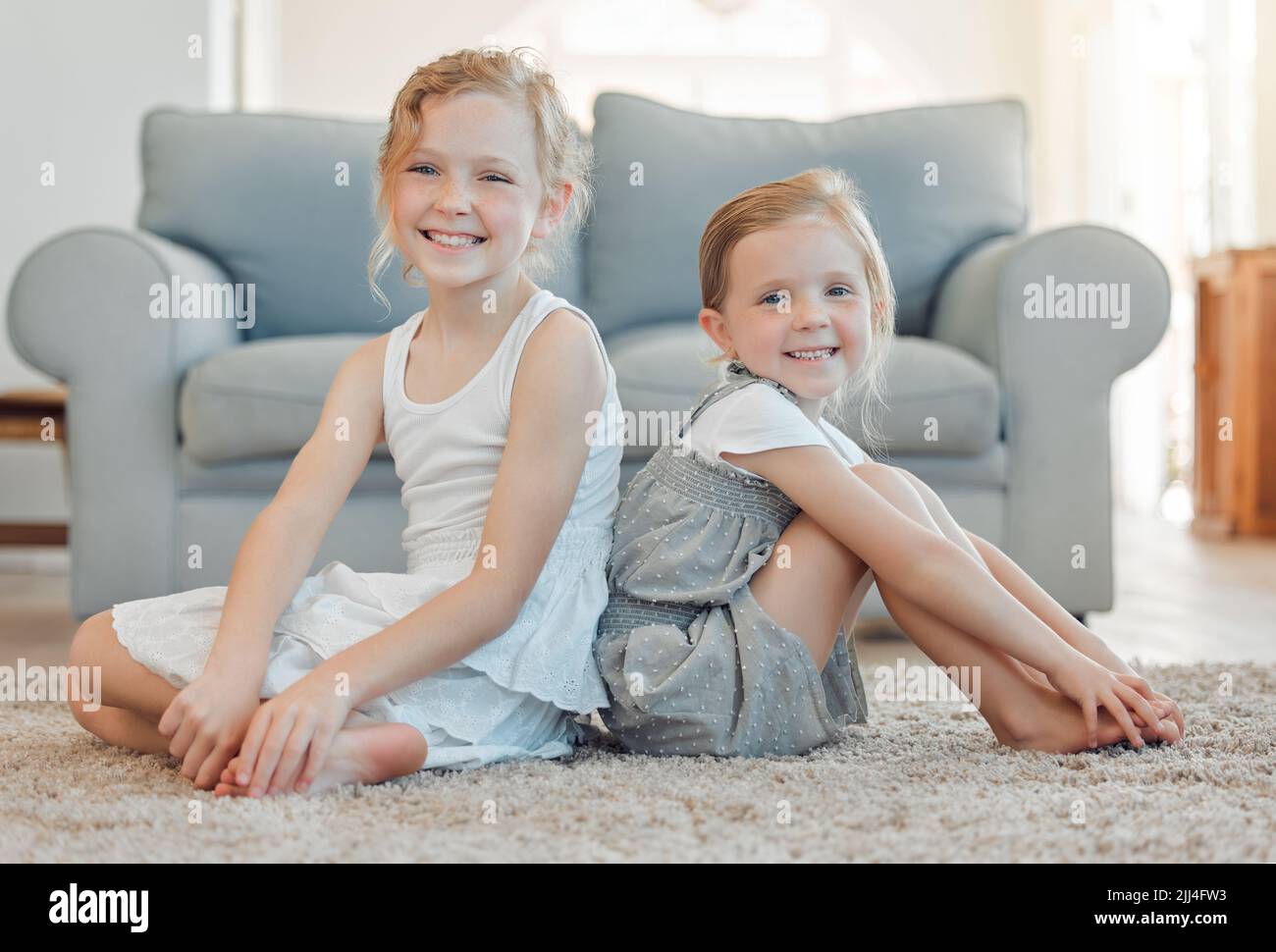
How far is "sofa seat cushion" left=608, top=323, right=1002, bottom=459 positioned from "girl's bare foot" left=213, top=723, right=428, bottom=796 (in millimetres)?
864

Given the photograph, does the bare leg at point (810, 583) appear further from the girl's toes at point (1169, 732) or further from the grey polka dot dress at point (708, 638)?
the girl's toes at point (1169, 732)

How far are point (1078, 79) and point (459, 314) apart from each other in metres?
4.74

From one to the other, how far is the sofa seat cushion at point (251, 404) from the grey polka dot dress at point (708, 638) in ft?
2.57

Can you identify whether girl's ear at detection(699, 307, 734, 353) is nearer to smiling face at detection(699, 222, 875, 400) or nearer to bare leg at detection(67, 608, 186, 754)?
smiling face at detection(699, 222, 875, 400)

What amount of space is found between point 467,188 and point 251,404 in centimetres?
80

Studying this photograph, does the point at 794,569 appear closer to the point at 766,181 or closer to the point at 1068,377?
the point at 1068,377

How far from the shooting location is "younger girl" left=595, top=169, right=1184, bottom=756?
1075mm

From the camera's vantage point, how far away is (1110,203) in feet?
16.5

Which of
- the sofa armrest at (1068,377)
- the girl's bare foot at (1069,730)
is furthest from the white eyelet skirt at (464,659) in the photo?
the sofa armrest at (1068,377)

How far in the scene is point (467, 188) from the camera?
117cm

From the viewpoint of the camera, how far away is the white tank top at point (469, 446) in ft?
3.85

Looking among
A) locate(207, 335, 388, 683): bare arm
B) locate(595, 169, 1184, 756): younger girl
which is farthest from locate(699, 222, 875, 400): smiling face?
locate(207, 335, 388, 683): bare arm

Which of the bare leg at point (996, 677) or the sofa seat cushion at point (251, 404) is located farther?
the sofa seat cushion at point (251, 404)
